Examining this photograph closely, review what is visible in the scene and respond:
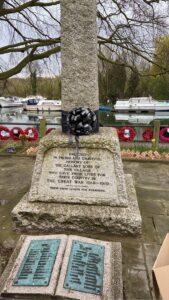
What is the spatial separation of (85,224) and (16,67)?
4.86m

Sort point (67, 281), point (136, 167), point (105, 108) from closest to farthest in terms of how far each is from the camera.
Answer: point (67, 281)
point (136, 167)
point (105, 108)

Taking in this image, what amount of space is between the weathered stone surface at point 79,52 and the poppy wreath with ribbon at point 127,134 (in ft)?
16.5

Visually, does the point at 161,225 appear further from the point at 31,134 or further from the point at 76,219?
the point at 31,134

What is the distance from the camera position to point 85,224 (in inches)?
144

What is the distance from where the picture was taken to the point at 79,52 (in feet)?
11.7

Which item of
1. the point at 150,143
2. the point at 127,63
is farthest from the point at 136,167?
the point at 127,63

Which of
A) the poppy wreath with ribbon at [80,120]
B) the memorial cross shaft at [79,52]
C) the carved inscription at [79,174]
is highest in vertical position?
the memorial cross shaft at [79,52]

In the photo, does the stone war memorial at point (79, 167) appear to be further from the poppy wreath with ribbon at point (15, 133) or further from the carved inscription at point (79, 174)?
the poppy wreath with ribbon at point (15, 133)

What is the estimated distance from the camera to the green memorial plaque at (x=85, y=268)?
8.17 feet

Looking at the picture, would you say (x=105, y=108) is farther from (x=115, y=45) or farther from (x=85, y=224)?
(x=85, y=224)

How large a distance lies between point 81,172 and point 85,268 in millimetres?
1350

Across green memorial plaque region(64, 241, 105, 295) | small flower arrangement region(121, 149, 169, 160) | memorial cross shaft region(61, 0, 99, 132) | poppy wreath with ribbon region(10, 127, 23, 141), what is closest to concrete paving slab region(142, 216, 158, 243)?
green memorial plaque region(64, 241, 105, 295)

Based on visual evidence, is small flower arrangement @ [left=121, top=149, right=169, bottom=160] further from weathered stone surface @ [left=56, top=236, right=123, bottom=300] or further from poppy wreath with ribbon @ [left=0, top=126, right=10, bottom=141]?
weathered stone surface @ [left=56, top=236, right=123, bottom=300]

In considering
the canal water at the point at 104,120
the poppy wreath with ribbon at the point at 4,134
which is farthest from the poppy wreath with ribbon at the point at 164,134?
the poppy wreath with ribbon at the point at 4,134
